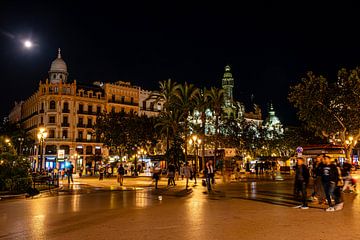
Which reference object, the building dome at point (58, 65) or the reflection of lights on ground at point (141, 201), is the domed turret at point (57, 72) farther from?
the reflection of lights on ground at point (141, 201)

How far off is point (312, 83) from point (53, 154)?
54597 mm

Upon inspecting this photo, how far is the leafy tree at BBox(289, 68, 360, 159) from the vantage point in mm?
40719

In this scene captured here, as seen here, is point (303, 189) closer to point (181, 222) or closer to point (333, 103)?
point (181, 222)

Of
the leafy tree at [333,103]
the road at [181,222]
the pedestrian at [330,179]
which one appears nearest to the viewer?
the road at [181,222]

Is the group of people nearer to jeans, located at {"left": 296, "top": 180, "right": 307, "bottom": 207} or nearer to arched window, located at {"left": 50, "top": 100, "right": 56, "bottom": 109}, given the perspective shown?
jeans, located at {"left": 296, "top": 180, "right": 307, "bottom": 207}

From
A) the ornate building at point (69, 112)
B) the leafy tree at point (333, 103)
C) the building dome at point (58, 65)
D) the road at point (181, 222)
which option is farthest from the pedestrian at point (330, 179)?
the building dome at point (58, 65)

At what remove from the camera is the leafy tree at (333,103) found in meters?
40.7

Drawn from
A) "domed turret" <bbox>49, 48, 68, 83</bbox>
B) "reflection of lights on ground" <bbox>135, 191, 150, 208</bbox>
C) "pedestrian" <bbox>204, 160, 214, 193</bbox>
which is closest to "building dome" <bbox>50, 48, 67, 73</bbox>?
"domed turret" <bbox>49, 48, 68, 83</bbox>

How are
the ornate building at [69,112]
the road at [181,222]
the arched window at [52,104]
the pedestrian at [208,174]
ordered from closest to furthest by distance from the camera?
the road at [181,222] < the pedestrian at [208,174] < the ornate building at [69,112] < the arched window at [52,104]

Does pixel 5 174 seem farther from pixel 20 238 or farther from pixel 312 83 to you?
pixel 312 83

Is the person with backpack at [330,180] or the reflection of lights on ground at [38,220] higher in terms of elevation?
the person with backpack at [330,180]

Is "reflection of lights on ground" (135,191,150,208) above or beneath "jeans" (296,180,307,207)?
beneath

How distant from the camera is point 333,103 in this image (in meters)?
42.5

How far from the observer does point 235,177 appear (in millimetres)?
38469
